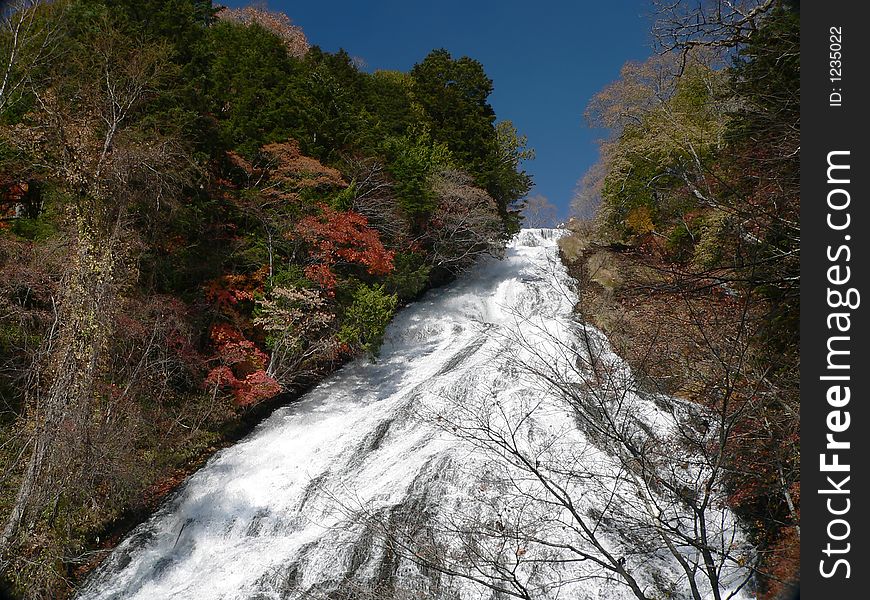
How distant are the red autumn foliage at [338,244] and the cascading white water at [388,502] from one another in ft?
10.0

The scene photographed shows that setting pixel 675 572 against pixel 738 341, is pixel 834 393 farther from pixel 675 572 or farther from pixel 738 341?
pixel 675 572

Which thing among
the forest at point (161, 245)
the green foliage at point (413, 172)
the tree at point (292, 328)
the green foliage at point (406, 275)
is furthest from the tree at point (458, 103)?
the tree at point (292, 328)

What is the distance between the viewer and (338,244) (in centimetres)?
1348

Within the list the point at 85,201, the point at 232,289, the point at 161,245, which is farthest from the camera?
the point at 232,289

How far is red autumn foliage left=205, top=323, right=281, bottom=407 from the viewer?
10945 millimetres

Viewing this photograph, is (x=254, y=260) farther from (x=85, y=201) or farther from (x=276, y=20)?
(x=276, y=20)

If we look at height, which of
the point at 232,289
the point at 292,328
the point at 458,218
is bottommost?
the point at 292,328

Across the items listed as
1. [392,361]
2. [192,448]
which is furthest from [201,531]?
[392,361]

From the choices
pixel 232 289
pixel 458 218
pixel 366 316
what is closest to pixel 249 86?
pixel 232 289

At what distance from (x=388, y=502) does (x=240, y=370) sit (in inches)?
226

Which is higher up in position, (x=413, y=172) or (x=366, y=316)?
(x=413, y=172)

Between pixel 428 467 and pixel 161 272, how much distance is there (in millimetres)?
6960

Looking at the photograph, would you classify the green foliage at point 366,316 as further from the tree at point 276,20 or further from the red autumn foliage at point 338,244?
the tree at point 276,20

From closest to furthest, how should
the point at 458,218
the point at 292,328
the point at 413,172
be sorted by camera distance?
the point at 292,328 → the point at 413,172 → the point at 458,218
